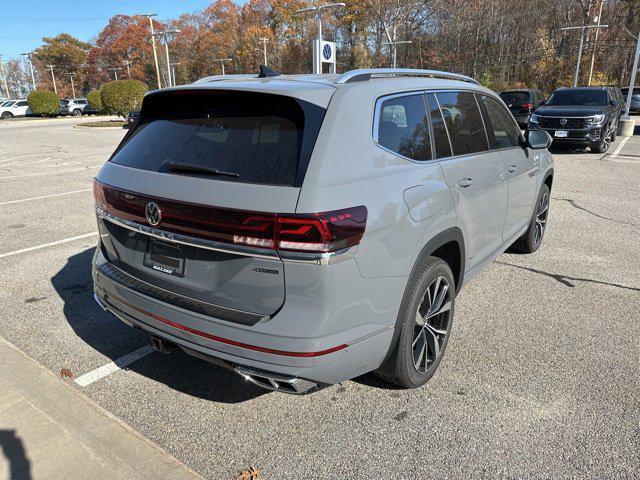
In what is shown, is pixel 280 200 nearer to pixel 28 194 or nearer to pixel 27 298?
pixel 27 298

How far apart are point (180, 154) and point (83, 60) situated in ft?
370

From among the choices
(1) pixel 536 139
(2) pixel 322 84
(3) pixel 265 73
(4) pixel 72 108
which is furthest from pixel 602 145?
(4) pixel 72 108

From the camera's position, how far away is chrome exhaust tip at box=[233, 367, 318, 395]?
7.43ft

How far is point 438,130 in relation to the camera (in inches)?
126

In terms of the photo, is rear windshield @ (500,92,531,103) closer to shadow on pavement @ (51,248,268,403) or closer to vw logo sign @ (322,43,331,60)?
vw logo sign @ (322,43,331,60)

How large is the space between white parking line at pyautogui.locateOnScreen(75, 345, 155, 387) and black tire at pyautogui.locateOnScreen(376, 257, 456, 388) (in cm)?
169

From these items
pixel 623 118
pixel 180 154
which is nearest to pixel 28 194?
pixel 180 154

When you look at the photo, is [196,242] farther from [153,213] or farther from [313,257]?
[313,257]

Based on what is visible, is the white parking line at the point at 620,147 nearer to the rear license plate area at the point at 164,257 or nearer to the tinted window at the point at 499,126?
the tinted window at the point at 499,126

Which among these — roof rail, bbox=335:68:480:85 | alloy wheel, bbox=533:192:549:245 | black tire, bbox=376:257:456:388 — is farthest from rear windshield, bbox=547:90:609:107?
black tire, bbox=376:257:456:388

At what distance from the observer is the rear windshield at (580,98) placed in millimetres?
14766

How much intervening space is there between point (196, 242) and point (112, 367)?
1.47 metres

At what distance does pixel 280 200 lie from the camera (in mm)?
2160

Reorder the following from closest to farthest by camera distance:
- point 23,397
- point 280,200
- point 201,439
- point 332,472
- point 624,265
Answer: point 280,200 → point 332,472 → point 201,439 → point 23,397 → point 624,265
